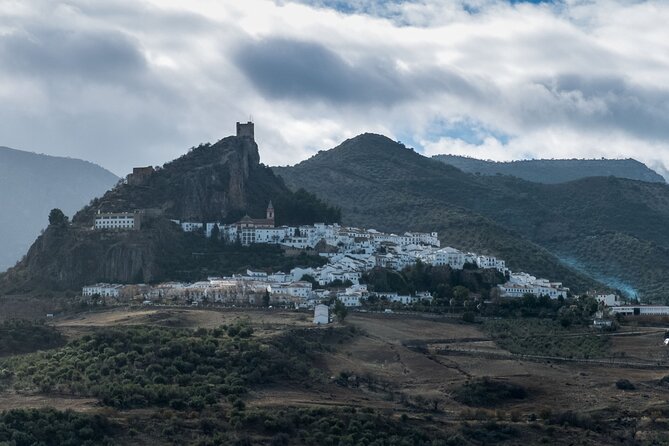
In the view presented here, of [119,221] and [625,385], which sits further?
[119,221]

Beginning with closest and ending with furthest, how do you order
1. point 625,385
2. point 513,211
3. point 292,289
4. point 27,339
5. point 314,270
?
point 625,385 → point 27,339 → point 292,289 → point 314,270 → point 513,211

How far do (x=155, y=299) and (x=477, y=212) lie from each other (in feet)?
207

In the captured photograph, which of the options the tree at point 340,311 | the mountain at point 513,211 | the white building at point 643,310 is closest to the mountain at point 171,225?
the tree at point 340,311

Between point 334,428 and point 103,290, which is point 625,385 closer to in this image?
point 334,428

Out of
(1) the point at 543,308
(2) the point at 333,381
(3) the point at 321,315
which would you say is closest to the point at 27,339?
(2) the point at 333,381

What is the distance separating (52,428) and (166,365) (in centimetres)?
1342

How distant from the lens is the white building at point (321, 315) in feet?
251

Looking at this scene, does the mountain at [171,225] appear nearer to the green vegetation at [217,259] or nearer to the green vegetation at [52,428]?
the green vegetation at [217,259]

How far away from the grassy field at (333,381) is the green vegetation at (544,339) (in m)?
0.15

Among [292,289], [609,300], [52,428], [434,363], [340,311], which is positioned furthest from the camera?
[609,300]

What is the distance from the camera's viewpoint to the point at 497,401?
6366 centimetres

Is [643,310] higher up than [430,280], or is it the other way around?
[430,280]

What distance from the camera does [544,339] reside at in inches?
3059

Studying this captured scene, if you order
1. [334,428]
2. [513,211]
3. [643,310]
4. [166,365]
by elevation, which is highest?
[513,211]
